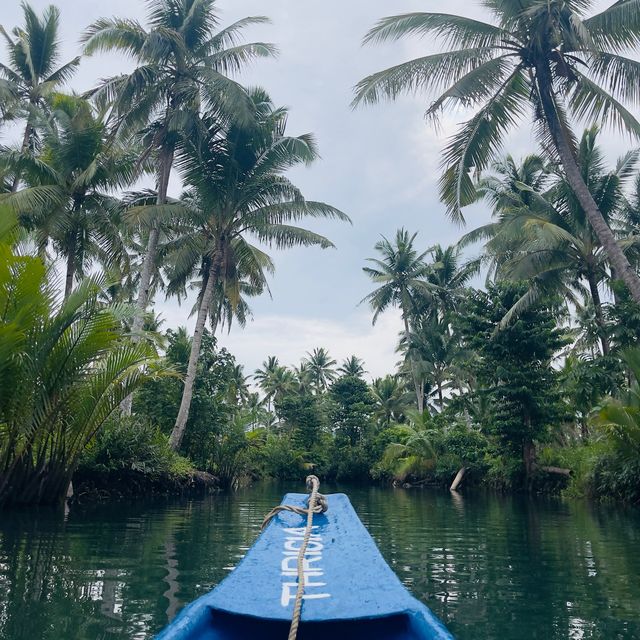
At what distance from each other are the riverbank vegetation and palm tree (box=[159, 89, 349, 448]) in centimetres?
7

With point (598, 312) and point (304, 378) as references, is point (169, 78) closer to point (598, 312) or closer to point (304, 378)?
point (598, 312)

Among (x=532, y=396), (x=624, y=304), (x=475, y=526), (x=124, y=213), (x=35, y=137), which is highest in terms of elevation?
(x=35, y=137)

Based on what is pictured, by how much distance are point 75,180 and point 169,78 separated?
4.71 metres

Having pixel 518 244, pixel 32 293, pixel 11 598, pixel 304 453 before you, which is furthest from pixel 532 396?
pixel 304 453

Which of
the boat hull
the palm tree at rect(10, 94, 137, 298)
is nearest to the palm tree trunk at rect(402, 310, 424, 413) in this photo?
the palm tree at rect(10, 94, 137, 298)

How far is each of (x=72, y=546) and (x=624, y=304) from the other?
15.3 metres

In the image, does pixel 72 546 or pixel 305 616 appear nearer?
pixel 305 616

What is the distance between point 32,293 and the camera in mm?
7594

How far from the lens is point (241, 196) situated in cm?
1753

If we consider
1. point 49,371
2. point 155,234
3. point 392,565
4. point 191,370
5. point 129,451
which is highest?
point 155,234

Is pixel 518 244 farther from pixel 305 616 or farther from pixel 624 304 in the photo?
pixel 305 616

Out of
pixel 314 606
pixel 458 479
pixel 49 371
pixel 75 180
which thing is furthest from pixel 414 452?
pixel 314 606

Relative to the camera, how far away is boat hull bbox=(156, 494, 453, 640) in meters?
2.43

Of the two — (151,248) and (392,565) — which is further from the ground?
(151,248)
